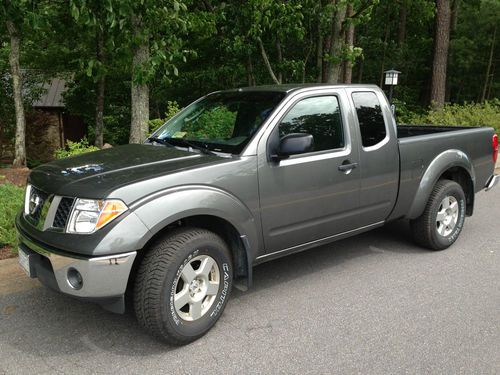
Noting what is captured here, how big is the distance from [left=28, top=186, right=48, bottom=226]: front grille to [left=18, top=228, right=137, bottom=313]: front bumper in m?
0.29

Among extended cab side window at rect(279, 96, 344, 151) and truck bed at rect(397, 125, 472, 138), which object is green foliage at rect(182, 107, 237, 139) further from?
truck bed at rect(397, 125, 472, 138)

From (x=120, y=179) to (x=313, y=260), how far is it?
2.46m

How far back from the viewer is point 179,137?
421 centimetres

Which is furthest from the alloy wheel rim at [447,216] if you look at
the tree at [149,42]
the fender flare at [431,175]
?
the tree at [149,42]

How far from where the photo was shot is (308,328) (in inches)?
138

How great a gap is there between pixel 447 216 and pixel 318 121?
7.02 ft

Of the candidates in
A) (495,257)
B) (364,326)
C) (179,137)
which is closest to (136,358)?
(364,326)

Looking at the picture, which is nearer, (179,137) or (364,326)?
(364,326)

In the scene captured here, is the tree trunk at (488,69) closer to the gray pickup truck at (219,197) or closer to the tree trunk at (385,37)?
the tree trunk at (385,37)

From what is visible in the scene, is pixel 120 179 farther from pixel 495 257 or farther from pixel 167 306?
pixel 495 257

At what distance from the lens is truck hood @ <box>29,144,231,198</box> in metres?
3.10

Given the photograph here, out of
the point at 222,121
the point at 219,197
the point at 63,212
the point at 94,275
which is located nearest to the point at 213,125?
the point at 222,121

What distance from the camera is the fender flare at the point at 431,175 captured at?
488 cm

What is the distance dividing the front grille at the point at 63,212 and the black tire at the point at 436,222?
141 inches
